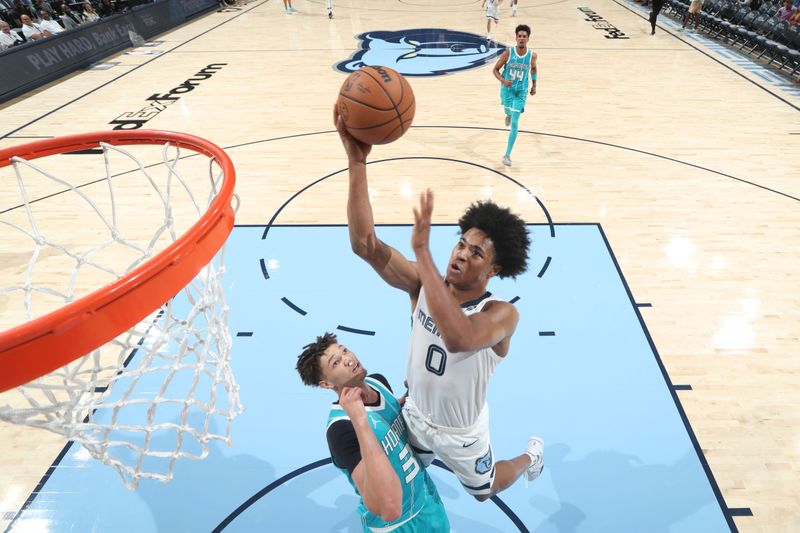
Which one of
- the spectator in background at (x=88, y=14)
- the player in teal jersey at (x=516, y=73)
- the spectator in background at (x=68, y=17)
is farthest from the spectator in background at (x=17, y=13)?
the player in teal jersey at (x=516, y=73)

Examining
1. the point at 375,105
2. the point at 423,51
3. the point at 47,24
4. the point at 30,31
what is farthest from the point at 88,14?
the point at 375,105

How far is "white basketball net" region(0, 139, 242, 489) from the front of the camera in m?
2.07

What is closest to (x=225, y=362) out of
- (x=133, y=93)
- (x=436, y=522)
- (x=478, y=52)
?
(x=436, y=522)

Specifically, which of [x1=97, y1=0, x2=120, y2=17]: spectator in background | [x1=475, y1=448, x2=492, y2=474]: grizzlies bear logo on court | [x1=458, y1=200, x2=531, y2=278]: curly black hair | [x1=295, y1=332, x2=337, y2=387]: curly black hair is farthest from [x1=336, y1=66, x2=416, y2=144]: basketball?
[x1=97, y1=0, x2=120, y2=17]: spectator in background

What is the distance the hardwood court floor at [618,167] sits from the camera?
338 centimetres

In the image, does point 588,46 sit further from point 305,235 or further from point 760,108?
point 305,235

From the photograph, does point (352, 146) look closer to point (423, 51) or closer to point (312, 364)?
point (312, 364)

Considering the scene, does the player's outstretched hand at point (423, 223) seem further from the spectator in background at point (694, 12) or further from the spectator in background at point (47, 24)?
the spectator in background at point (694, 12)

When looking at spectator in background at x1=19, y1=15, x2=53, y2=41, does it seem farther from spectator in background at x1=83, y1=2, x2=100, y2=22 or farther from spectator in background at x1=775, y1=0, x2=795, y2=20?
spectator in background at x1=775, y1=0, x2=795, y2=20

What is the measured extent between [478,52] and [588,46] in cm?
275

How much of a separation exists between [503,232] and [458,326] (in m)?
0.50

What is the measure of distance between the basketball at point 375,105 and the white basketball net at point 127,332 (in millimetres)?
912

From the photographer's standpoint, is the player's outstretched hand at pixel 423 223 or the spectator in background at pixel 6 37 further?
the spectator in background at pixel 6 37

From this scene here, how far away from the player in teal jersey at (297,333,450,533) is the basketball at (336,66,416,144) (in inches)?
33.7
